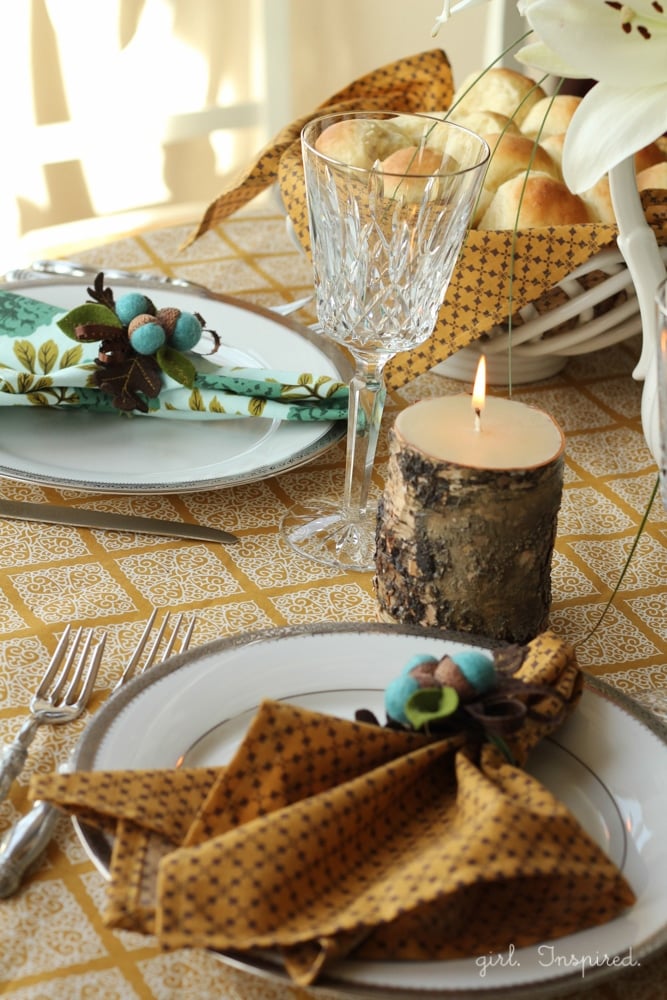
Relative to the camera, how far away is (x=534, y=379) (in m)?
1.02

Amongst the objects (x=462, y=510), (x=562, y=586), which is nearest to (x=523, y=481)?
(x=462, y=510)

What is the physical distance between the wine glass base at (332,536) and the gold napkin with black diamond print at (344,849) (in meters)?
0.27

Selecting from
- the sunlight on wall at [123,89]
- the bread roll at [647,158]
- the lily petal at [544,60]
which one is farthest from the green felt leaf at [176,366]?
the sunlight on wall at [123,89]

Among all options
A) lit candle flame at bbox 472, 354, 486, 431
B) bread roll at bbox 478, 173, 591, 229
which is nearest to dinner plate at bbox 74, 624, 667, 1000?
lit candle flame at bbox 472, 354, 486, 431

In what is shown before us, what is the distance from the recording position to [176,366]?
85cm

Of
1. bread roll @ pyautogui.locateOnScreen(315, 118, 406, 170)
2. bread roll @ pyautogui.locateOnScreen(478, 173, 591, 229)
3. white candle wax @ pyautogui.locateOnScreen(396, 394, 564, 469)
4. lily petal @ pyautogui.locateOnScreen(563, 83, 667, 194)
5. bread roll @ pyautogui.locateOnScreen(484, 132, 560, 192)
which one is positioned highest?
lily petal @ pyautogui.locateOnScreen(563, 83, 667, 194)

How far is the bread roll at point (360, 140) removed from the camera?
75cm

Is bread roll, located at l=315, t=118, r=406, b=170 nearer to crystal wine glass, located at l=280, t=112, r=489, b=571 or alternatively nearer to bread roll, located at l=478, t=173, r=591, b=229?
crystal wine glass, located at l=280, t=112, r=489, b=571

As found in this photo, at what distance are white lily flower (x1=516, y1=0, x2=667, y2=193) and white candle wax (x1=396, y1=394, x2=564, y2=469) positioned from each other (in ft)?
0.41

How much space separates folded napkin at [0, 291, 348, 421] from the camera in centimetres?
84

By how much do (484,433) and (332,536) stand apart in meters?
0.19

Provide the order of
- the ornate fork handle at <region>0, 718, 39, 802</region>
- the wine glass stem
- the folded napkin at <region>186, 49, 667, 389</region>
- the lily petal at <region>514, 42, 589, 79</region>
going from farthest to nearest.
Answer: the folded napkin at <region>186, 49, 667, 389</region> < the wine glass stem < the lily petal at <region>514, 42, 589, 79</region> < the ornate fork handle at <region>0, 718, 39, 802</region>

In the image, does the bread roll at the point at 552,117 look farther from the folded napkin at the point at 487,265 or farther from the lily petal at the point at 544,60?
the lily petal at the point at 544,60

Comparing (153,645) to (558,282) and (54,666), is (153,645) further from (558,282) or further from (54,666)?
(558,282)
